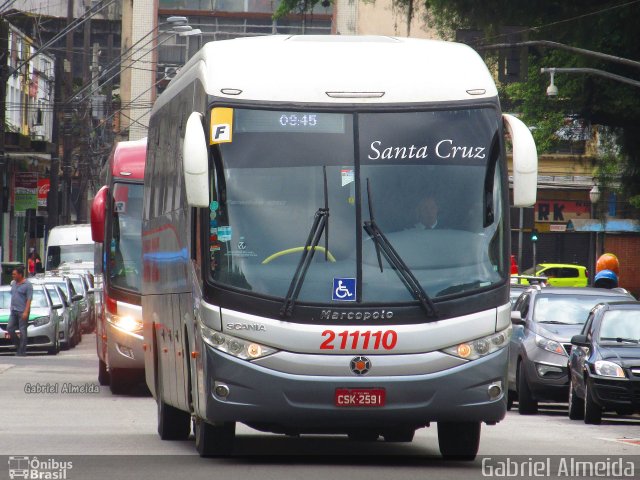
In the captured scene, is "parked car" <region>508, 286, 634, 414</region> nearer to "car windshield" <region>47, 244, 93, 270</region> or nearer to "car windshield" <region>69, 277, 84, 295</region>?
"car windshield" <region>69, 277, 84, 295</region>

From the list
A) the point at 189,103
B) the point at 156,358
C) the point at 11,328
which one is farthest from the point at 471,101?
the point at 11,328

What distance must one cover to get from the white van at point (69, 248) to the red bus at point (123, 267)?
2717cm

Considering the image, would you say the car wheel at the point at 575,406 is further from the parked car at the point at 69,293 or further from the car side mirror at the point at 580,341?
the parked car at the point at 69,293

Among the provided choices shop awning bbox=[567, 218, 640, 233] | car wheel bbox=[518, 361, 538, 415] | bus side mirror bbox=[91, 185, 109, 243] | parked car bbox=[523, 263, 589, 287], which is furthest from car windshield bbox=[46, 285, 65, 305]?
shop awning bbox=[567, 218, 640, 233]

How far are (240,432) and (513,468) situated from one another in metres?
4.61

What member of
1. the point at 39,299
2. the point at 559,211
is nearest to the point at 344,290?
the point at 39,299

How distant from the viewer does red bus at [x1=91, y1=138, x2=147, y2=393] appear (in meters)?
23.0

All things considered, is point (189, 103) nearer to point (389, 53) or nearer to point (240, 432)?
point (389, 53)

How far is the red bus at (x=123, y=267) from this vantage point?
2305cm

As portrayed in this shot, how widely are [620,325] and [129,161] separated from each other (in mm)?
7996

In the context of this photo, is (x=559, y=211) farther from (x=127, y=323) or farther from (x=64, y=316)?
(x=127, y=323)

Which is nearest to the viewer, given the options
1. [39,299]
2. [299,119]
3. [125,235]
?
[299,119]

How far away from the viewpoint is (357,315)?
11.4 meters

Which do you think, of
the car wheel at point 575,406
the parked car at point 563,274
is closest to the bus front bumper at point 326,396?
the car wheel at point 575,406
